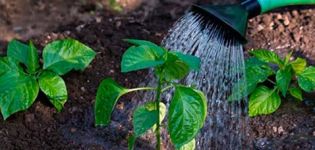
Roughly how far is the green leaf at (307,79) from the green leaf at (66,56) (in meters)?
0.61

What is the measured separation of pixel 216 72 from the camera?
7.55ft

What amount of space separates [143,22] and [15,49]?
56 cm

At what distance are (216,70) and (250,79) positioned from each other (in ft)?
0.45

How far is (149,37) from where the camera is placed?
2.53 metres

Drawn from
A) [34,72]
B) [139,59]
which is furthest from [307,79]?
[34,72]

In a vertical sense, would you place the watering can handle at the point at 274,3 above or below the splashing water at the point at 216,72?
above

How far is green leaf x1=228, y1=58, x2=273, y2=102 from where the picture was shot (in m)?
2.20

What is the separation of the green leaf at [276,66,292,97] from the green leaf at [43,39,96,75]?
55 cm

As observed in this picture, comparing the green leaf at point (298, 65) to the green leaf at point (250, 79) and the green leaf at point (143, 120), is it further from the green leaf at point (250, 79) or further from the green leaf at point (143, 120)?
the green leaf at point (143, 120)

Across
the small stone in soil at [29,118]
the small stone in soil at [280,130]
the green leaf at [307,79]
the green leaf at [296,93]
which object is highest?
the green leaf at [307,79]

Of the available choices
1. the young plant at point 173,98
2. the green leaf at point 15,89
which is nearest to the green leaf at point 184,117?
the young plant at point 173,98

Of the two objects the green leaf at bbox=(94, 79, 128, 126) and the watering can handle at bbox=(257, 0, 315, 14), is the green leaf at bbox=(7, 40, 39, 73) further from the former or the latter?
the watering can handle at bbox=(257, 0, 315, 14)

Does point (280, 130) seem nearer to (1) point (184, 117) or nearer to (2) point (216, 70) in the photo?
(2) point (216, 70)

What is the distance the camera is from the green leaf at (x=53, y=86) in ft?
7.01
